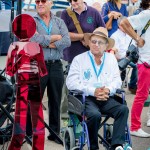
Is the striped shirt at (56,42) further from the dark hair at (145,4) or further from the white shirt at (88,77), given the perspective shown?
the dark hair at (145,4)

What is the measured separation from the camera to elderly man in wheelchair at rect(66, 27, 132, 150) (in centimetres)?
423

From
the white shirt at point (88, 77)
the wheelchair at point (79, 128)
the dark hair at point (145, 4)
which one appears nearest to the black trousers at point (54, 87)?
the white shirt at point (88, 77)

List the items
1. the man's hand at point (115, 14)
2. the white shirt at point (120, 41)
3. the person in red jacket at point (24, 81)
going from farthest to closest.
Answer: the white shirt at point (120, 41) → the man's hand at point (115, 14) → the person in red jacket at point (24, 81)

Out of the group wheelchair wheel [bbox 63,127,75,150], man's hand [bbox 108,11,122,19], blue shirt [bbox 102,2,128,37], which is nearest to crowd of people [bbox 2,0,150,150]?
wheelchair wheel [bbox 63,127,75,150]

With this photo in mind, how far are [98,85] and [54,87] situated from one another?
64 cm

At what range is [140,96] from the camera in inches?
211

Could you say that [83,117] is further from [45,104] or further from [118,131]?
[45,104]

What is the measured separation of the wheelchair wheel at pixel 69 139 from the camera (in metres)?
4.40

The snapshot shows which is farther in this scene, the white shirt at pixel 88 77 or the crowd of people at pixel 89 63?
the white shirt at pixel 88 77

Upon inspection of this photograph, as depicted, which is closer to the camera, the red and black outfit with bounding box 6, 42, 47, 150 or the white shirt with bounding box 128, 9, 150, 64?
the red and black outfit with bounding box 6, 42, 47, 150

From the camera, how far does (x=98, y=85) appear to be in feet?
14.9

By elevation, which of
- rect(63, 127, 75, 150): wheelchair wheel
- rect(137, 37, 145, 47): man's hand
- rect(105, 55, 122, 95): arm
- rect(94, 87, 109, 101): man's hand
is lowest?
rect(63, 127, 75, 150): wheelchair wheel

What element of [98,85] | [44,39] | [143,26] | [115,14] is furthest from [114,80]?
[115,14]

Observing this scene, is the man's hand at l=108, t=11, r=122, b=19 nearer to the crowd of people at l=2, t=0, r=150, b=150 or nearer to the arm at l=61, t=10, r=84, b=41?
the crowd of people at l=2, t=0, r=150, b=150
